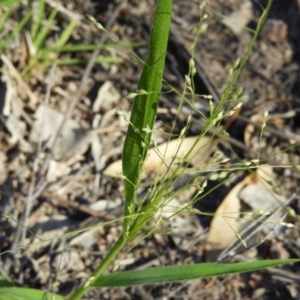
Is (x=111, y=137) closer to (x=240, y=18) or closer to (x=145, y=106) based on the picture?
(x=240, y=18)

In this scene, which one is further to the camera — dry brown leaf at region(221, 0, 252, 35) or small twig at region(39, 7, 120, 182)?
dry brown leaf at region(221, 0, 252, 35)

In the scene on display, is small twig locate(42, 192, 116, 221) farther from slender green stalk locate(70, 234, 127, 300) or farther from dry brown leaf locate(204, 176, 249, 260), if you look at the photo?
slender green stalk locate(70, 234, 127, 300)

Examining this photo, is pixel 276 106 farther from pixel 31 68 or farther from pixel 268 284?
pixel 31 68

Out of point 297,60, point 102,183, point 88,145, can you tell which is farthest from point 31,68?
point 297,60

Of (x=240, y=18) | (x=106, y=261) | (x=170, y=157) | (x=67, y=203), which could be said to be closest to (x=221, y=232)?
(x=170, y=157)

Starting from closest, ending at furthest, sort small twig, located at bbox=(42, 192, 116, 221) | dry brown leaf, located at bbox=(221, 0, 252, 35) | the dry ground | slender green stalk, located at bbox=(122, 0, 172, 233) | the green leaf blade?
1. slender green stalk, located at bbox=(122, 0, 172, 233)
2. the green leaf blade
3. the dry ground
4. small twig, located at bbox=(42, 192, 116, 221)
5. dry brown leaf, located at bbox=(221, 0, 252, 35)

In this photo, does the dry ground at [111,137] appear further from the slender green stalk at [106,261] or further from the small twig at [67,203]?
the slender green stalk at [106,261]

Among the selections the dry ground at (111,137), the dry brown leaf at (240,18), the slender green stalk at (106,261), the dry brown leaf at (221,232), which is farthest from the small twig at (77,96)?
the slender green stalk at (106,261)

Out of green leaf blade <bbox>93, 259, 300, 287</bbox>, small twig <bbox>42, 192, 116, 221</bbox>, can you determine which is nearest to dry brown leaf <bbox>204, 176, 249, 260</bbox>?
small twig <bbox>42, 192, 116, 221</bbox>

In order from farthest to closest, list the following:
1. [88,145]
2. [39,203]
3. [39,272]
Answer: [88,145], [39,203], [39,272]

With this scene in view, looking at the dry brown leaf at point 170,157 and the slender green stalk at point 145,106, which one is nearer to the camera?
the slender green stalk at point 145,106

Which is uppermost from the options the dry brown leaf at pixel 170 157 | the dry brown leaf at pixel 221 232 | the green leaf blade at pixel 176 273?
the dry brown leaf at pixel 170 157
